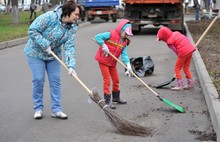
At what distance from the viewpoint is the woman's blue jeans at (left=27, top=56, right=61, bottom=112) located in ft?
19.4

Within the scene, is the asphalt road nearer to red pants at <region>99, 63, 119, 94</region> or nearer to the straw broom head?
the straw broom head

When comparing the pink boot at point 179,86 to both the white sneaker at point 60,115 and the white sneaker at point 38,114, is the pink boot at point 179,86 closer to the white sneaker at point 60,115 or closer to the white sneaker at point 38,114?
the white sneaker at point 60,115

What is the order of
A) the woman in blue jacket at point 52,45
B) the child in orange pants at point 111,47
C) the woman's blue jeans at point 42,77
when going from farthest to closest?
the child in orange pants at point 111,47 < the woman's blue jeans at point 42,77 < the woman in blue jacket at point 52,45

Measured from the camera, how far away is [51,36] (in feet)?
18.8

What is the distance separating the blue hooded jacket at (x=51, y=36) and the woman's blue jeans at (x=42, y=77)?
0.28 ft

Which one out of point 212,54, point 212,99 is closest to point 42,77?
point 212,99

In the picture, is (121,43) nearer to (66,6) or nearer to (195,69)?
(66,6)

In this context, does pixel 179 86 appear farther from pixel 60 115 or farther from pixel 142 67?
pixel 60 115

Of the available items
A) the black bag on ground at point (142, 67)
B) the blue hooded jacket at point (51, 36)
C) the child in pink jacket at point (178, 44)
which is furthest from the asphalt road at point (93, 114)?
the blue hooded jacket at point (51, 36)

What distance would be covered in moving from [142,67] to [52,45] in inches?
167

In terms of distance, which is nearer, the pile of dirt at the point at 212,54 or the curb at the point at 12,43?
the pile of dirt at the point at 212,54

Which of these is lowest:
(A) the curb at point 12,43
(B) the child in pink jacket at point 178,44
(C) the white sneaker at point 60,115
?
(C) the white sneaker at point 60,115

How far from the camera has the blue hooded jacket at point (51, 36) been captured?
222 inches

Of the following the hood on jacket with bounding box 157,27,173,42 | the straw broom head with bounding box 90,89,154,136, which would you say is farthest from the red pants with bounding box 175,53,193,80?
the straw broom head with bounding box 90,89,154,136
